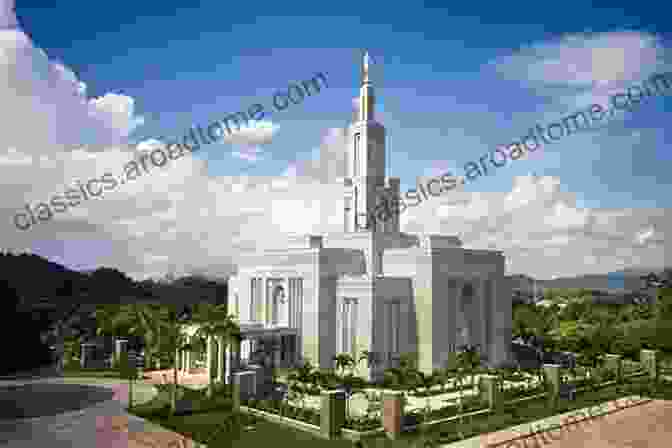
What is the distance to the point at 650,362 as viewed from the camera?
36594 mm

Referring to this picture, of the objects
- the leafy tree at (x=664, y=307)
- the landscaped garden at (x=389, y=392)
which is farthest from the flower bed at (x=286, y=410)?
the leafy tree at (x=664, y=307)

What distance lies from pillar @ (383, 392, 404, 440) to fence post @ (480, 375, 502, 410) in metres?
6.35

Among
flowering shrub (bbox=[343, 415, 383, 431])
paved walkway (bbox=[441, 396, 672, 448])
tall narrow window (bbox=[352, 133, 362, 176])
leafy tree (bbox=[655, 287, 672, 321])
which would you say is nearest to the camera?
paved walkway (bbox=[441, 396, 672, 448])

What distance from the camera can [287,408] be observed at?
24562mm

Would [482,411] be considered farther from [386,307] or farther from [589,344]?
[589,344]

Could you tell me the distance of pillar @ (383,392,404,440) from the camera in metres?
21.3

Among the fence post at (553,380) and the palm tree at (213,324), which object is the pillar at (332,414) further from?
the fence post at (553,380)

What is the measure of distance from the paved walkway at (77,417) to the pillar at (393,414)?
299 inches

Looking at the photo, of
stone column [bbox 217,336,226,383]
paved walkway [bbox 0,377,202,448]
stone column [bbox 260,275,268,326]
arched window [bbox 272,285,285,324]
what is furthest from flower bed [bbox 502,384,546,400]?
stone column [bbox 260,275,268,326]

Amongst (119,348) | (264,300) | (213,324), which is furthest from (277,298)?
(213,324)

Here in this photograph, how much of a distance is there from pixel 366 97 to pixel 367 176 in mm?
6253

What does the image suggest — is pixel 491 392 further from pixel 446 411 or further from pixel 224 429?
pixel 224 429

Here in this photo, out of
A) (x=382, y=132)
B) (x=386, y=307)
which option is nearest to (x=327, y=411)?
(x=386, y=307)

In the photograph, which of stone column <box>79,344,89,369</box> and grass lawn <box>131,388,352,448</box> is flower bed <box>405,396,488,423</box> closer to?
grass lawn <box>131,388,352,448</box>
